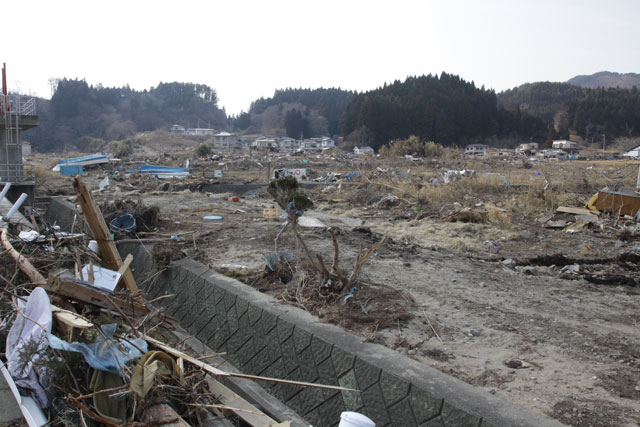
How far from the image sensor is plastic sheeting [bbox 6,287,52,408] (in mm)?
2934

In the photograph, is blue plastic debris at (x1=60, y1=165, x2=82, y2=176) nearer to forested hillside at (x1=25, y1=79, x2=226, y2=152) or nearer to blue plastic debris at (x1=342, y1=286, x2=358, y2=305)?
blue plastic debris at (x1=342, y1=286, x2=358, y2=305)

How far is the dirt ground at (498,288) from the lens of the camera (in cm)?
324

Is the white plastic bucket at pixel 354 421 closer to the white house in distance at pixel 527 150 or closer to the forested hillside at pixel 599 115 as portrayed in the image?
the white house in distance at pixel 527 150

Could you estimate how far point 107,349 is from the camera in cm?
316

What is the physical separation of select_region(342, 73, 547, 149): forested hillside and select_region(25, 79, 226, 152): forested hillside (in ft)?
167

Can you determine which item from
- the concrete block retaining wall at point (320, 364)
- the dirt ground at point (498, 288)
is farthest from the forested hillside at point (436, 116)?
the concrete block retaining wall at point (320, 364)

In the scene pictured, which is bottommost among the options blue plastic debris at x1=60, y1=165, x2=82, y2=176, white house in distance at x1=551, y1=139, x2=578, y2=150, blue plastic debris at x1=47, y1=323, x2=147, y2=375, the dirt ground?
the dirt ground

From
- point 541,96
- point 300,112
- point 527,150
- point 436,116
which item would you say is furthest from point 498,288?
point 541,96

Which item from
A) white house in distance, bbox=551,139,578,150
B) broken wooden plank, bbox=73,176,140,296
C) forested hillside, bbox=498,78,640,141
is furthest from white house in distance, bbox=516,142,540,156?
broken wooden plank, bbox=73,176,140,296

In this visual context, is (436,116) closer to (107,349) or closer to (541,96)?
(541,96)

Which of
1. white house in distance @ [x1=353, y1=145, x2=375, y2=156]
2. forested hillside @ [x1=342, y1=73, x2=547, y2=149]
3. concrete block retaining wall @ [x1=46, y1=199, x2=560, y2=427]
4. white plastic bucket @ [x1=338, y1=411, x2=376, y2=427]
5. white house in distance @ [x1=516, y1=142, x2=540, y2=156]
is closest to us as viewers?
white plastic bucket @ [x1=338, y1=411, x2=376, y2=427]

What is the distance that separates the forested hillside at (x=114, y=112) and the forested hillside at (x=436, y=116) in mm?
50882

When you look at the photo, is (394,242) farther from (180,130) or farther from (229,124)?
(229,124)

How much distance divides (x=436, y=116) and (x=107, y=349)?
65.7 metres
